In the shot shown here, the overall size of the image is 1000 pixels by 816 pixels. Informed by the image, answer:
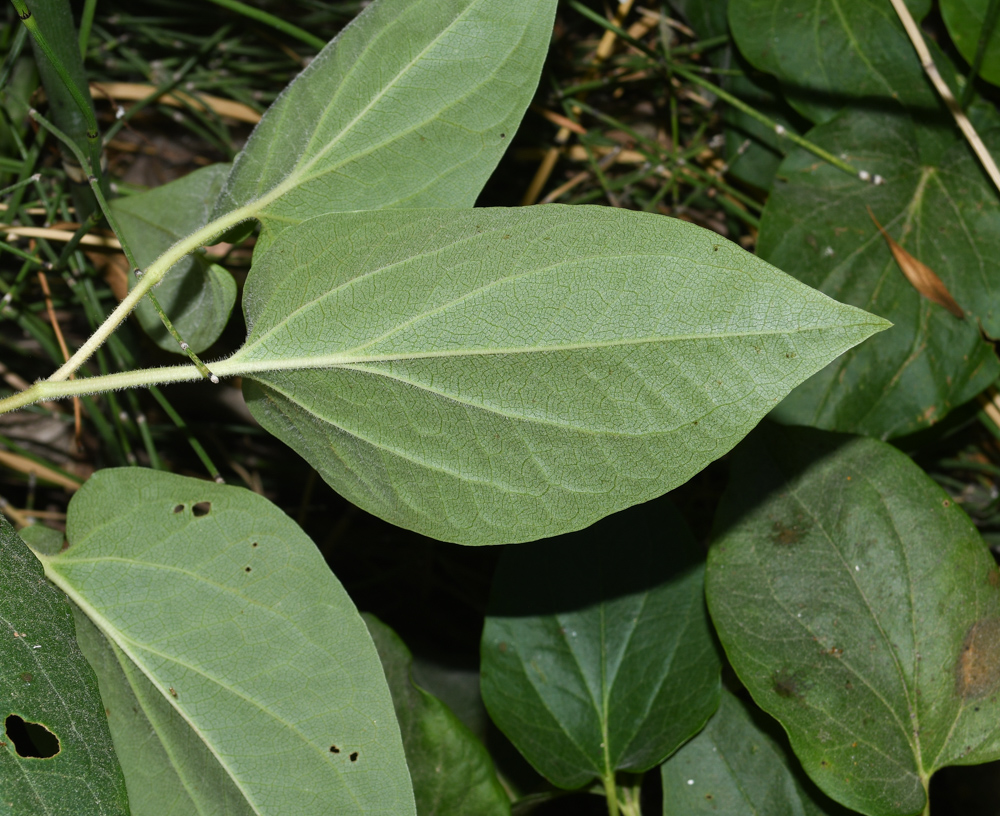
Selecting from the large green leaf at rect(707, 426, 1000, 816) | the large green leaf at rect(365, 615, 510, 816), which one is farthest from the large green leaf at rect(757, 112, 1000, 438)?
the large green leaf at rect(365, 615, 510, 816)

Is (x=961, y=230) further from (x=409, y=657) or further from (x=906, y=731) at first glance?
(x=409, y=657)

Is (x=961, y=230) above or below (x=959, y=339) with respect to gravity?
above

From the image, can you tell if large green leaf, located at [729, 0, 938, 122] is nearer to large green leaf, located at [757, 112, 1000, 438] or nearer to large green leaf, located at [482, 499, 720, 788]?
large green leaf, located at [757, 112, 1000, 438]

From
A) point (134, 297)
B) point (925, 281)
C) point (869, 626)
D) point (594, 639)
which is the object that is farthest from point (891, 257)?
point (134, 297)

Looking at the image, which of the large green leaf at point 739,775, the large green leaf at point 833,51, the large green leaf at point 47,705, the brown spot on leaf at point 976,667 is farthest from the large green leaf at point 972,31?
the large green leaf at point 47,705

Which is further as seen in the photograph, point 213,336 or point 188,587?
point 213,336

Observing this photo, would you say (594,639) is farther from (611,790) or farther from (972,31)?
(972,31)

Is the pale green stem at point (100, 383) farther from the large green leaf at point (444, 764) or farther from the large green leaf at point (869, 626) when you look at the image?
the large green leaf at point (869, 626)

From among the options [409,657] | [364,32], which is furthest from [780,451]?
[364,32]
